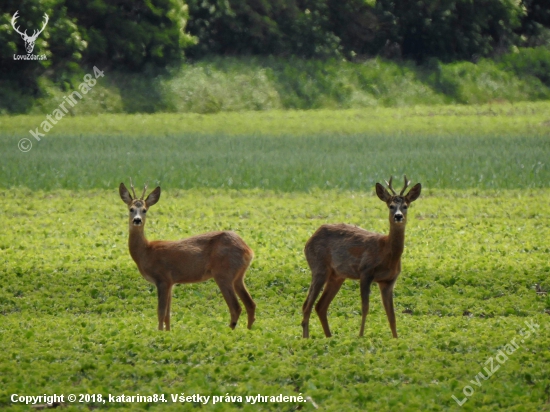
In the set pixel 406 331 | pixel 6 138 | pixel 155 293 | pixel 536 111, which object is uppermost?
pixel 536 111

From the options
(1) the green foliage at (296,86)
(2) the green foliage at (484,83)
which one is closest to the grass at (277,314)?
(1) the green foliage at (296,86)

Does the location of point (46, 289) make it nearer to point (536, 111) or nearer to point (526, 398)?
point (526, 398)

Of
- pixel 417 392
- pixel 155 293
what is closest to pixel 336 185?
pixel 155 293

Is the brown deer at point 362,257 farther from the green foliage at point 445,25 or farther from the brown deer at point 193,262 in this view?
the green foliage at point 445,25

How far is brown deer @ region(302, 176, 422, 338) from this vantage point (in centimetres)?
1023

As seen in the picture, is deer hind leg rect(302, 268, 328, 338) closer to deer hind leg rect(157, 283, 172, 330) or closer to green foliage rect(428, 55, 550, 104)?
deer hind leg rect(157, 283, 172, 330)

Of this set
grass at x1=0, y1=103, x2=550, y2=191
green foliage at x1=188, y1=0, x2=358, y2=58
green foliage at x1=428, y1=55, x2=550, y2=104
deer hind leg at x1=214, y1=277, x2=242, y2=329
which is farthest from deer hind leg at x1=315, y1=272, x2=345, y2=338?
green foliage at x1=428, y1=55, x2=550, y2=104

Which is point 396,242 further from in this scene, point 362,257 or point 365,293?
point 365,293

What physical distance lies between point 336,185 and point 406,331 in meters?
13.0

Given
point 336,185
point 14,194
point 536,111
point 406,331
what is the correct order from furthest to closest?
point 536,111
point 336,185
point 14,194
point 406,331

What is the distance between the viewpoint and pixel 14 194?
73.5 feet

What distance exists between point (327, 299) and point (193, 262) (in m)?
1.39

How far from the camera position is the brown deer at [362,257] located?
33.6ft

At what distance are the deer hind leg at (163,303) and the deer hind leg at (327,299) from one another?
1.47 m
